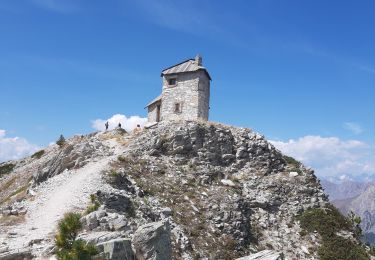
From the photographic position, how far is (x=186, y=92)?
6506 centimetres

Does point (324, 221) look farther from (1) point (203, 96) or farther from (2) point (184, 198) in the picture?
(1) point (203, 96)

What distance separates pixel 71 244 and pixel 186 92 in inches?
1653

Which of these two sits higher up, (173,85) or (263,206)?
(173,85)

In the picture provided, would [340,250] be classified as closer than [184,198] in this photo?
Yes

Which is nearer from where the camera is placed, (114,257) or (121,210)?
(114,257)

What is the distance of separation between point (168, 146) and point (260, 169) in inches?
528

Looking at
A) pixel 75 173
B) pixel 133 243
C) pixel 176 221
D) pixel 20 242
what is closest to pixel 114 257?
pixel 133 243

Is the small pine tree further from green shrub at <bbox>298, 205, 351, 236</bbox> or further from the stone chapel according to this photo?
green shrub at <bbox>298, 205, 351, 236</bbox>

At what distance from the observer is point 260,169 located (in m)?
58.9

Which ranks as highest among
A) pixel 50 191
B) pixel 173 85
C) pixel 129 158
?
pixel 173 85

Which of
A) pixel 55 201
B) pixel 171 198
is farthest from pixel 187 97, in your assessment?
pixel 55 201

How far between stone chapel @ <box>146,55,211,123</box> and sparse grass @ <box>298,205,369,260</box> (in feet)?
72.6

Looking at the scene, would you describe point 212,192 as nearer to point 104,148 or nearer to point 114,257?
point 104,148

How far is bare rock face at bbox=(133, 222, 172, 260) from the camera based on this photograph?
28.8 metres
